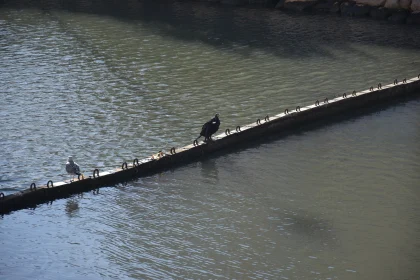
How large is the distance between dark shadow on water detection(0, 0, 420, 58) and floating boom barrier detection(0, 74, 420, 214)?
19.0 ft

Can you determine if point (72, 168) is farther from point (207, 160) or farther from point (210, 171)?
point (207, 160)

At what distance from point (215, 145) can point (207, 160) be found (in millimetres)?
594

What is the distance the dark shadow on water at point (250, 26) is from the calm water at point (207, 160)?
0.68ft

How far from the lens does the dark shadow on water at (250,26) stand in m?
28.0

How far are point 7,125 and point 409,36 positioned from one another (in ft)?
58.9

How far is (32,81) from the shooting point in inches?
886

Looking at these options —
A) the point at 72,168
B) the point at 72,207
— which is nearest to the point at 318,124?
the point at 72,168

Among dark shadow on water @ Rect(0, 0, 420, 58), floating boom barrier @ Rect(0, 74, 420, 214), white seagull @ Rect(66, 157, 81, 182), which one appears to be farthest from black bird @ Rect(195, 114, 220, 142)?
dark shadow on water @ Rect(0, 0, 420, 58)

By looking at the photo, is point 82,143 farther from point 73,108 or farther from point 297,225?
point 297,225

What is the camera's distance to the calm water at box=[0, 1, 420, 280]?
11984 mm

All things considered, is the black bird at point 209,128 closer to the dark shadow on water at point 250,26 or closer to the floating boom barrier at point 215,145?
the floating boom barrier at point 215,145

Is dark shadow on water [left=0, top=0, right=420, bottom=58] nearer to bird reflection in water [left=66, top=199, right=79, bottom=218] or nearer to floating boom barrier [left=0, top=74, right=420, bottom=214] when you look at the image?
floating boom barrier [left=0, top=74, right=420, bottom=214]

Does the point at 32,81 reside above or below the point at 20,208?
above

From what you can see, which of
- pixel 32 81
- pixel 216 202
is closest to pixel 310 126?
pixel 216 202
